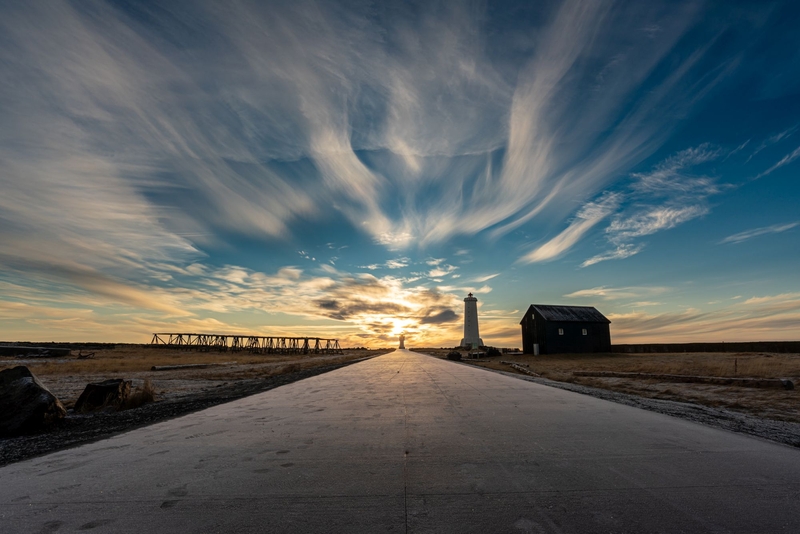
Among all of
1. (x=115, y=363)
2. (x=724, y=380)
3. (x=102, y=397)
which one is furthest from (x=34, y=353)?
(x=724, y=380)

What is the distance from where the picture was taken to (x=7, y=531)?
11.5 ft

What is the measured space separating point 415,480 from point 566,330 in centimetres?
5274

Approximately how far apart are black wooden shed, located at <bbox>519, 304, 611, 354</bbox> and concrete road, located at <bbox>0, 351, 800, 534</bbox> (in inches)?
1819

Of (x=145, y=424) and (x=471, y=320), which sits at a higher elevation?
(x=471, y=320)

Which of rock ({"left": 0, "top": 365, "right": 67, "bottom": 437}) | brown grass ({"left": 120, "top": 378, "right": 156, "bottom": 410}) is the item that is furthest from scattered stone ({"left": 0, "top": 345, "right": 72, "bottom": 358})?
rock ({"left": 0, "top": 365, "right": 67, "bottom": 437})

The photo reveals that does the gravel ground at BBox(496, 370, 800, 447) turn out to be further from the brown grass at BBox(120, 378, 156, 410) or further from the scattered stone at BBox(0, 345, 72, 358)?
the scattered stone at BBox(0, 345, 72, 358)

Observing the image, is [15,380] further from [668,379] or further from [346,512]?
[668,379]

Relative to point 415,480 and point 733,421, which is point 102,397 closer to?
point 415,480

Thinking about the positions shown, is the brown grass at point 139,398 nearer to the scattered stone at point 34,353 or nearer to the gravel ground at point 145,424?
the gravel ground at point 145,424

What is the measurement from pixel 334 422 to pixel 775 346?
2142 inches

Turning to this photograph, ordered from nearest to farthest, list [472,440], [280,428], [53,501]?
1. [53,501]
2. [472,440]
3. [280,428]

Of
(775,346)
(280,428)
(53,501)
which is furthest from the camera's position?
(775,346)

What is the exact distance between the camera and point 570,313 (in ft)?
178

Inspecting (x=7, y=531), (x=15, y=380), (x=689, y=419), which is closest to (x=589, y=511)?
(x=7, y=531)
